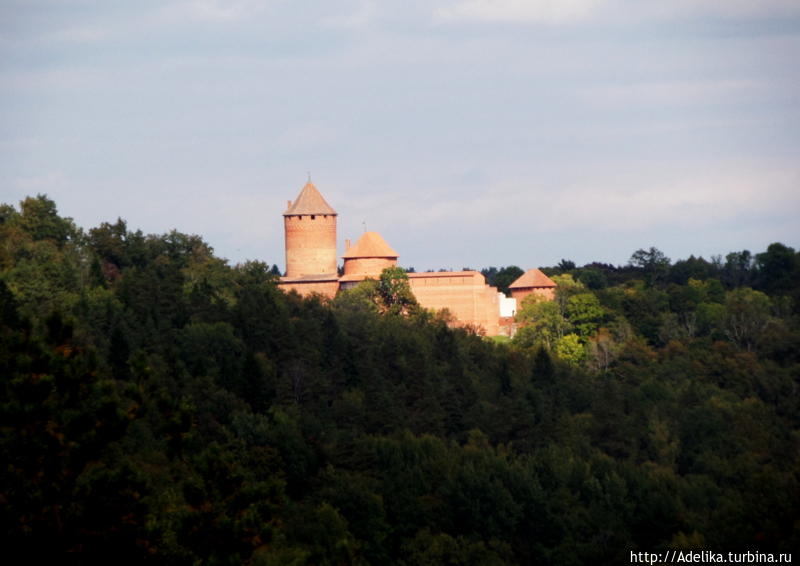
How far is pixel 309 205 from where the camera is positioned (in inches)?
3314

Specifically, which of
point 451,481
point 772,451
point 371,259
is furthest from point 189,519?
point 371,259

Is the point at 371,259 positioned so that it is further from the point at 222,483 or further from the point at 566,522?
the point at 222,483

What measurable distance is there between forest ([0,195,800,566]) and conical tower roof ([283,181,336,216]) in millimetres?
8779

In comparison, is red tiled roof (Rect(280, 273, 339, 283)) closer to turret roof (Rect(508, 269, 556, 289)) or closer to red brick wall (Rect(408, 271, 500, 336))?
red brick wall (Rect(408, 271, 500, 336))

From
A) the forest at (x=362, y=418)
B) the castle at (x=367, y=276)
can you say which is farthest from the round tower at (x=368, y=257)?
the forest at (x=362, y=418)

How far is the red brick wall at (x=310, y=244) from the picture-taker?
81.9 m

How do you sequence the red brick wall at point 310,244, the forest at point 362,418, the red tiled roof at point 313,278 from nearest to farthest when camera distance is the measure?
the forest at point 362,418, the red tiled roof at point 313,278, the red brick wall at point 310,244

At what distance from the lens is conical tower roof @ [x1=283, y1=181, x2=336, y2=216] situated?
83.8m

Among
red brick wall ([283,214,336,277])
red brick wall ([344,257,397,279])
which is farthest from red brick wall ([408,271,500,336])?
red brick wall ([283,214,336,277])

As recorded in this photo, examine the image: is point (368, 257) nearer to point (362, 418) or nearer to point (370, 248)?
point (370, 248)

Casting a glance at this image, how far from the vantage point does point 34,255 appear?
200ft

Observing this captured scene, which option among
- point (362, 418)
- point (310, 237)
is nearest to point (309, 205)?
point (310, 237)

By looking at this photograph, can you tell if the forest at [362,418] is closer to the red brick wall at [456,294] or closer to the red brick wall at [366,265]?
the red brick wall at [456,294]

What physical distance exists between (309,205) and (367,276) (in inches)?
253
